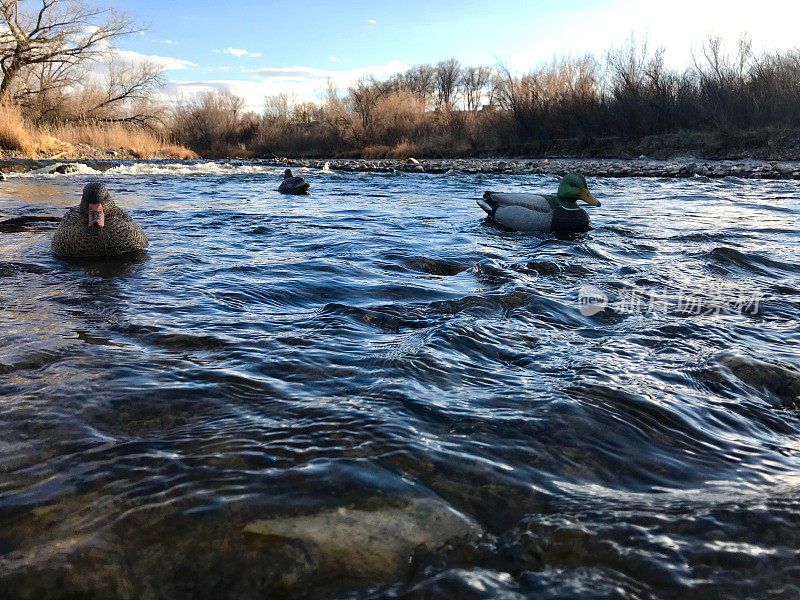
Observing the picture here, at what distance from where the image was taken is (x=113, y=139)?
2755cm

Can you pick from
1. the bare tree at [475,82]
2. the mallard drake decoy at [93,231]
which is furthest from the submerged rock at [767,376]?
the bare tree at [475,82]

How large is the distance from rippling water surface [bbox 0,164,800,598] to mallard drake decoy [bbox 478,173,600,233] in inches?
85.9

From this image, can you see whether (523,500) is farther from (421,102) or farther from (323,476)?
(421,102)

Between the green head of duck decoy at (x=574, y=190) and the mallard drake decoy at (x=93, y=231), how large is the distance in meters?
4.91

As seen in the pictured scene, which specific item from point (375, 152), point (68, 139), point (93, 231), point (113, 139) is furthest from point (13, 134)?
point (93, 231)

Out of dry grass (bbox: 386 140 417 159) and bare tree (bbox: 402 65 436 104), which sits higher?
bare tree (bbox: 402 65 436 104)

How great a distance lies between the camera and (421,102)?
33.7 meters

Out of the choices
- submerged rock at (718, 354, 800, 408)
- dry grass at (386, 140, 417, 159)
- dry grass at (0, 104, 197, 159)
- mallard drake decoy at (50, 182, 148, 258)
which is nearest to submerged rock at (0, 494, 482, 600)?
submerged rock at (718, 354, 800, 408)

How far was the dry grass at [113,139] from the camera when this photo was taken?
26.8 metres

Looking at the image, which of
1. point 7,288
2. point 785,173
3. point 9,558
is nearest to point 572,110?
point 785,173

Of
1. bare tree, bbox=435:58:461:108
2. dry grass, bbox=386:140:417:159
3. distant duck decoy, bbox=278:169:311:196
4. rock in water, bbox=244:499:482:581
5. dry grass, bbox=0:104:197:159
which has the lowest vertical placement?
rock in water, bbox=244:499:482:581

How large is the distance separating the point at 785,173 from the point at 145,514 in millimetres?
16912

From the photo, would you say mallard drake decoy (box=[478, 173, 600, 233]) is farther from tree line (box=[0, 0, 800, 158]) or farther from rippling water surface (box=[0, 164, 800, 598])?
tree line (box=[0, 0, 800, 158])

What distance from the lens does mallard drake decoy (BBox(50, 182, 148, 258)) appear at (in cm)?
480
